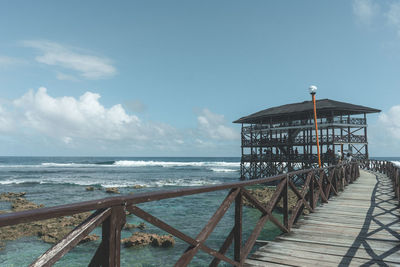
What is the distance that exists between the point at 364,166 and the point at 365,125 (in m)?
4.21

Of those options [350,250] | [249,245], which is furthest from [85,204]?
[350,250]

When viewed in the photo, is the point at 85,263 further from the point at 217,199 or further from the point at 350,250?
the point at 217,199

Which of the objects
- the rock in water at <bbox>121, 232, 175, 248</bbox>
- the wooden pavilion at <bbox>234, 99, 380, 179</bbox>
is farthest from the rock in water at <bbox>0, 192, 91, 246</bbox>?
the wooden pavilion at <bbox>234, 99, 380, 179</bbox>

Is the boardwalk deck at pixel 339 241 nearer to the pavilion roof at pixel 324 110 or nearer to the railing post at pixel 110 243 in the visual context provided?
the railing post at pixel 110 243

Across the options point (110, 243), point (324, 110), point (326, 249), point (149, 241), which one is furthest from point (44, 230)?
point (324, 110)

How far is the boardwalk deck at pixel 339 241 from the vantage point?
4.25 metres

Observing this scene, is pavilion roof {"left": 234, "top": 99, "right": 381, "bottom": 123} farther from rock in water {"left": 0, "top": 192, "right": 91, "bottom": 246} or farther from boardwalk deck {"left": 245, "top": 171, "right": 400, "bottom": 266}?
rock in water {"left": 0, "top": 192, "right": 91, "bottom": 246}

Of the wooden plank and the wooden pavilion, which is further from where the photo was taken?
the wooden pavilion

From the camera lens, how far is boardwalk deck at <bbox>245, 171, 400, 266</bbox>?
4.25 metres

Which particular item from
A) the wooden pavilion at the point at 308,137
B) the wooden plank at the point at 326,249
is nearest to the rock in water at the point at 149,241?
the wooden plank at the point at 326,249

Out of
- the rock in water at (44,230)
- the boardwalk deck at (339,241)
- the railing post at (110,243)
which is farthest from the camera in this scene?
the rock in water at (44,230)

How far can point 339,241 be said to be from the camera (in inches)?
204

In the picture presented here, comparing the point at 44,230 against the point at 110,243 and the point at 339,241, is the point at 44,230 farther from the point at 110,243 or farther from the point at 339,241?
the point at 110,243

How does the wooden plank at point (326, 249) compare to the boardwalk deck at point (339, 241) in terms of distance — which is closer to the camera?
the boardwalk deck at point (339, 241)
